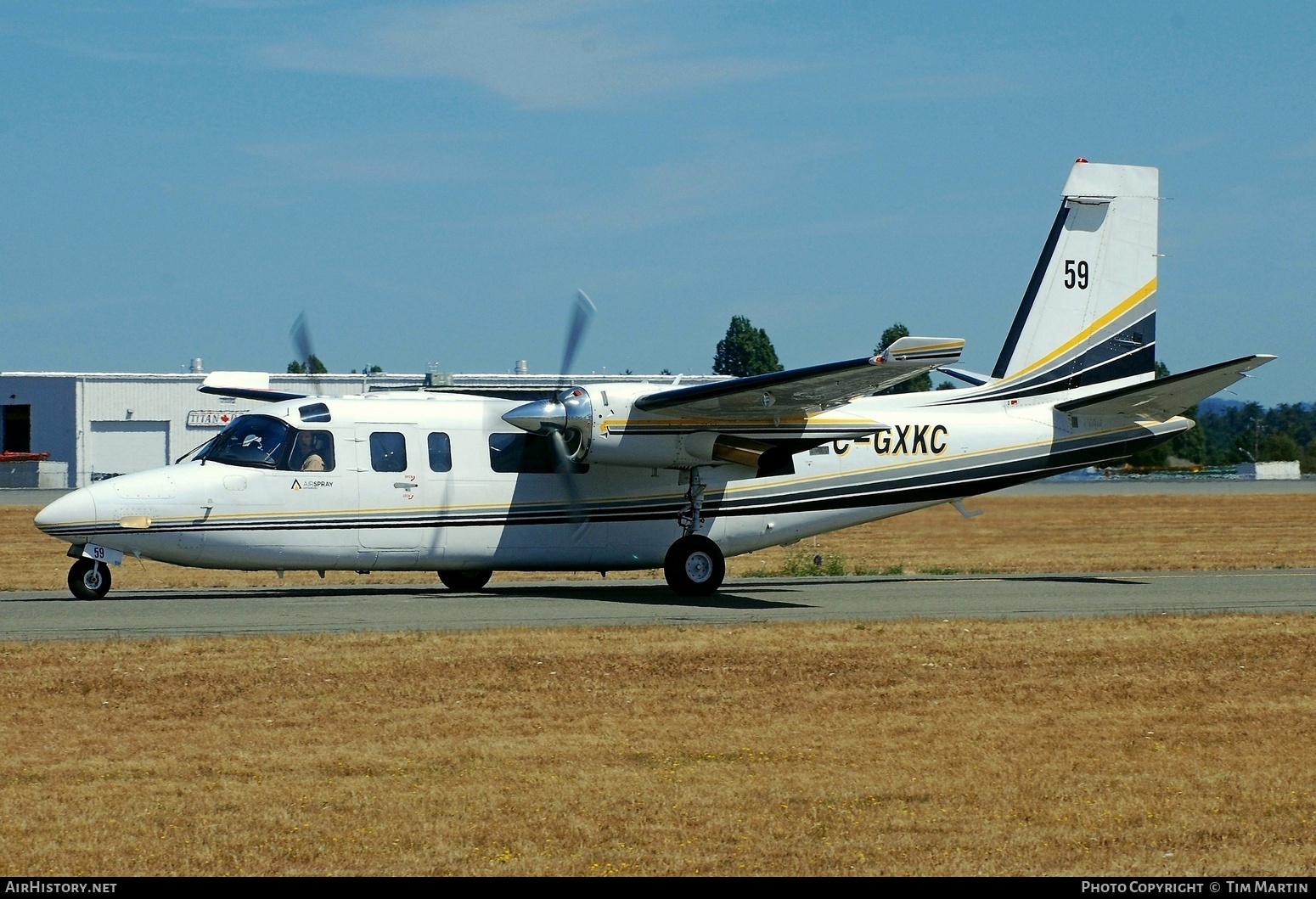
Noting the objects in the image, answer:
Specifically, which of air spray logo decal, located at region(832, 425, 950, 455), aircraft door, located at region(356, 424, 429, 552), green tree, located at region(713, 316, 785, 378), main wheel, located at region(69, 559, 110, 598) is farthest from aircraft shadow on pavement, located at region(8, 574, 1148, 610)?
green tree, located at region(713, 316, 785, 378)

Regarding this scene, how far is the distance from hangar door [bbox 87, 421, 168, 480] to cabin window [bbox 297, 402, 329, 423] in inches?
2308

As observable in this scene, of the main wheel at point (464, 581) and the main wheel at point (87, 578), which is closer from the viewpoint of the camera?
the main wheel at point (87, 578)

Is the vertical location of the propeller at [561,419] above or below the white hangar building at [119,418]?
below

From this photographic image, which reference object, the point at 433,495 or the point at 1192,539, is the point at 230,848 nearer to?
the point at 433,495

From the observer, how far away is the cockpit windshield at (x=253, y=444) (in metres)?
18.6

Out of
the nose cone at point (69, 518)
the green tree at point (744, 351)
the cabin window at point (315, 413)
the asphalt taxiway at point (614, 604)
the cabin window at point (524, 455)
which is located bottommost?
the asphalt taxiway at point (614, 604)

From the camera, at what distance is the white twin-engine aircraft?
1836 cm

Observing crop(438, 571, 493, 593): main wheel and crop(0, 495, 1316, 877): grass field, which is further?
crop(438, 571, 493, 593): main wheel

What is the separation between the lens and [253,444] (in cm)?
1869

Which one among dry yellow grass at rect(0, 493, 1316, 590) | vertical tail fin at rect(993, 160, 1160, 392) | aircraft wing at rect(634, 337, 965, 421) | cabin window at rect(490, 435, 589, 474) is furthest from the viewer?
dry yellow grass at rect(0, 493, 1316, 590)

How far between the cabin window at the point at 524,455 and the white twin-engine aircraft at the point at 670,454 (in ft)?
0.11

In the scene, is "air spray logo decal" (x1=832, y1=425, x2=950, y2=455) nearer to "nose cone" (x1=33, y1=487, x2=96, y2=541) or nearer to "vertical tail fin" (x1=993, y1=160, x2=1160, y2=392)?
"vertical tail fin" (x1=993, y1=160, x2=1160, y2=392)

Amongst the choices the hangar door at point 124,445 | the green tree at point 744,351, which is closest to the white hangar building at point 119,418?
the hangar door at point 124,445

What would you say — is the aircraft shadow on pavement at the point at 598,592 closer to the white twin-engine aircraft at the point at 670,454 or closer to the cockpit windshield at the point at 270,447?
the white twin-engine aircraft at the point at 670,454
